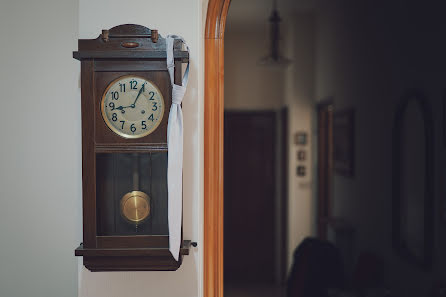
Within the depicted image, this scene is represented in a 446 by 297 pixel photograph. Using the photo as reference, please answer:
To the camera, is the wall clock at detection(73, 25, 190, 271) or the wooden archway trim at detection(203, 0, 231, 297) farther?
the wooden archway trim at detection(203, 0, 231, 297)

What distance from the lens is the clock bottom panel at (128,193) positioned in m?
1.37

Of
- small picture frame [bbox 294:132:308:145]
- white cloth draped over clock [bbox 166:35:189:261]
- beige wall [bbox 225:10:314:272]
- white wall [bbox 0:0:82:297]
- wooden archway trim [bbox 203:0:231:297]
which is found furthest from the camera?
small picture frame [bbox 294:132:308:145]

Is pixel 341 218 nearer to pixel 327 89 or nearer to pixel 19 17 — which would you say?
pixel 327 89

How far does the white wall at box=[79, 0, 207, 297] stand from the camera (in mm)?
1420

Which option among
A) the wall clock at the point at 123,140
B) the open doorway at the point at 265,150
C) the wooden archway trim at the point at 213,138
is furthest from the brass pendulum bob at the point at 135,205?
the open doorway at the point at 265,150

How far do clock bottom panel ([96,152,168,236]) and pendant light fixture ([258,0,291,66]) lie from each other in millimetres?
811

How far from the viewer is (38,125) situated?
1.70 meters

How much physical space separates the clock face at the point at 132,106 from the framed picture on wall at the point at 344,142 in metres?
0.97

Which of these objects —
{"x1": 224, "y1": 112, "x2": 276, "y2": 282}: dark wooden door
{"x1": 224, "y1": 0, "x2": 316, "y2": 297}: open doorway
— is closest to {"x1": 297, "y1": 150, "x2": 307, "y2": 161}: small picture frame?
{"x1": 224, "y1": 0, "x2": 316, "y2": 297}: open doorway

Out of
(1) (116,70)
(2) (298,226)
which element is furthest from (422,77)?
(1) (116,70)

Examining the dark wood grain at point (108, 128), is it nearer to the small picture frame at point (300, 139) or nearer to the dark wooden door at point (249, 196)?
the dark wooden door at point (249, 196)

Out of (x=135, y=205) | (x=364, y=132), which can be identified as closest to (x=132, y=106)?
(x=135, y=205)

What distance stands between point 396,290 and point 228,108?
119cm

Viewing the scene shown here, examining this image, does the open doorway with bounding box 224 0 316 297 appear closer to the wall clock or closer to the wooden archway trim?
the wooden archway trim
